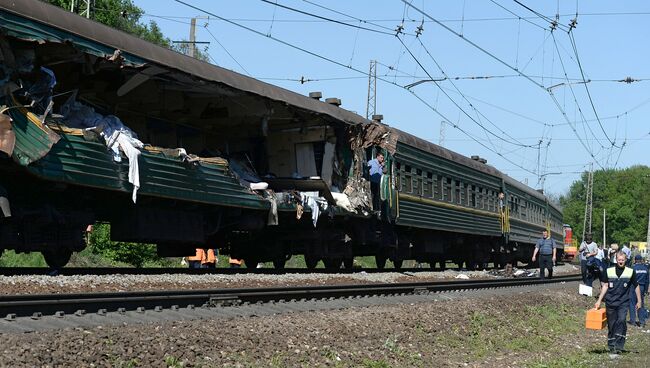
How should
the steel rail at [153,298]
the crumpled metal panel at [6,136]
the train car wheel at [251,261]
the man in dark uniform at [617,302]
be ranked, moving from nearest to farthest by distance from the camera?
the steel rail at [153,298] → the crumpled metal panel at [6,136] → the man in dark uniform at [617,302] → the train car wheel at [251,261]

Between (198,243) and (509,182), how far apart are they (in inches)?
818

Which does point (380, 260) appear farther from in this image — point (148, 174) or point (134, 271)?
point (148, 174)

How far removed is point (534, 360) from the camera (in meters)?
10.9

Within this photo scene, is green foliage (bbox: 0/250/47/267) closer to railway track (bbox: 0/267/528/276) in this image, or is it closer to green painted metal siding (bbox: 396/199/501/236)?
railway track (bbox: 0/267/528/276)

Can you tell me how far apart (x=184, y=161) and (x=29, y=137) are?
3855 millimetres

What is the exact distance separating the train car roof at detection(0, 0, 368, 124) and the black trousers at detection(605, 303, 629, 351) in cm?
714

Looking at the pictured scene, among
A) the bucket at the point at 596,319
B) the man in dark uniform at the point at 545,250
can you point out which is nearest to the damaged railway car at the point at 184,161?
the man in dark uniform at the point at 545,250

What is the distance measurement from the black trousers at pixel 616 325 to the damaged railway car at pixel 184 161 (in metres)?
6.82

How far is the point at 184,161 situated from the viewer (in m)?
14.8

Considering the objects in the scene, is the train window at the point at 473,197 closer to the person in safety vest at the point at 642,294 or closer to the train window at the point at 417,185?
the train window at the point at 417,185

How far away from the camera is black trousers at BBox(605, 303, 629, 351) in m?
12.0

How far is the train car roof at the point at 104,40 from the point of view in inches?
434

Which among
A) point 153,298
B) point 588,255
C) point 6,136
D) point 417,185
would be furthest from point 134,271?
point 588,255

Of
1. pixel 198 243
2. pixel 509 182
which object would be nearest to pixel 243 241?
pixel 198 243
